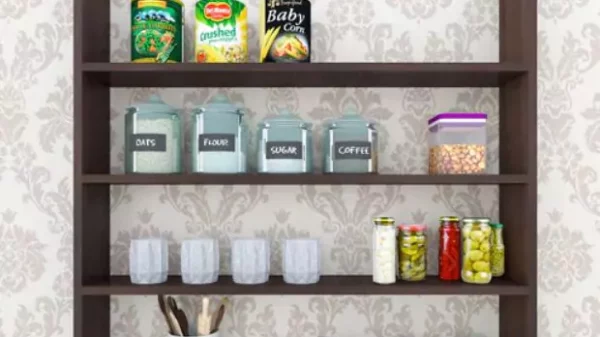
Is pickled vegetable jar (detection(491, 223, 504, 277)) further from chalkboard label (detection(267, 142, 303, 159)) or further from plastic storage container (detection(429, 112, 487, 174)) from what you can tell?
chalkboard label (detection(267, 142, 303, 159))

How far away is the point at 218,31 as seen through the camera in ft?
4.65

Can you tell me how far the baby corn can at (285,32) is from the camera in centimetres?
140

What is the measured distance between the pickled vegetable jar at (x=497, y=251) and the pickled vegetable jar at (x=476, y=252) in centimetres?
3

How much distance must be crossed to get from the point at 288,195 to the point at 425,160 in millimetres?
376

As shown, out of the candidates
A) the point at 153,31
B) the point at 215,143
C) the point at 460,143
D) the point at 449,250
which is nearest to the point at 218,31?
the point at 153,31

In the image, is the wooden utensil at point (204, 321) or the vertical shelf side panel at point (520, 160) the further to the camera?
the wooden utensil at point (204, 321)

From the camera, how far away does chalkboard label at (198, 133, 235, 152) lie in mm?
1416

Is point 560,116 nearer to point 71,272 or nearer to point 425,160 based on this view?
point 425,160

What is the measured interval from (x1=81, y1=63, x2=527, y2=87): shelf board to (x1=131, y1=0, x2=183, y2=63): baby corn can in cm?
4

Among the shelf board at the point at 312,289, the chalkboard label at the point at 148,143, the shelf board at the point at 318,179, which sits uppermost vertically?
the chalkboard label at the point at 148,143

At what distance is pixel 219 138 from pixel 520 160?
0.71 meters

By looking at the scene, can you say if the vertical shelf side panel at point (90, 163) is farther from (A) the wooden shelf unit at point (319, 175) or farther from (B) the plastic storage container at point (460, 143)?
(B) the plastic storage container at point (460, 143)


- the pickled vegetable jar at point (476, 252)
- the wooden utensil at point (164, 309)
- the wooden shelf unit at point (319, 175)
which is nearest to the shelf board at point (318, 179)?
the wooden shelf unit at point (319, 175)

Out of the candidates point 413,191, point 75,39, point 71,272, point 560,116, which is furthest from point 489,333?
point 75,39
